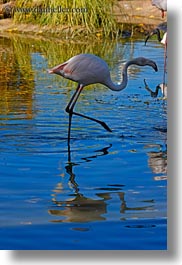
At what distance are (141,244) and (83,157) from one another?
117cm

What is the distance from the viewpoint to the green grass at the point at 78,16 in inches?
281

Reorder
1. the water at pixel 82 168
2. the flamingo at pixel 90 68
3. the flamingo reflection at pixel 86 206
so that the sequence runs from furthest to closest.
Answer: the flamingo at pixel 90 68
the flamingo reflection at pixel 86 206
the water at pixel 82 168

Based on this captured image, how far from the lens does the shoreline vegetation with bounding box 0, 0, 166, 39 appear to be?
7254 millimetres

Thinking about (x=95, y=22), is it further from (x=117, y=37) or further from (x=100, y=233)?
(x=100, y=233)

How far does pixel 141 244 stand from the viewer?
2.78 metres

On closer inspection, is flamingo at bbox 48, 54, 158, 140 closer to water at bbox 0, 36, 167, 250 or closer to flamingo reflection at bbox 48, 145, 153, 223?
water at bbox 0, 36, 167, 250

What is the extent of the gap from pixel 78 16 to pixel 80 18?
27 millimetres

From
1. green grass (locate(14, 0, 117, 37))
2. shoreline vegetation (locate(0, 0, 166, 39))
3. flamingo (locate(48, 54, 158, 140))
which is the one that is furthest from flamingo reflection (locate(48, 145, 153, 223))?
green grass (locate(14, 0, 117, 37))

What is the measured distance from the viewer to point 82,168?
12.3 feet

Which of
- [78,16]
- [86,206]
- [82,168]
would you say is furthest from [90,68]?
[78,16]

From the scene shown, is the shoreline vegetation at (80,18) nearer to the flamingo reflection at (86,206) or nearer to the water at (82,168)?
the water at (82,168)

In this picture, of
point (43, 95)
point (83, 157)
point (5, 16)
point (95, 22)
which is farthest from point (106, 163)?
point (5, 16)

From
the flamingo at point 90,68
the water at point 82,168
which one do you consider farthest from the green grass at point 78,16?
the flamingo at point 90,68

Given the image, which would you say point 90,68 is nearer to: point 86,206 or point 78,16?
point 86,206
